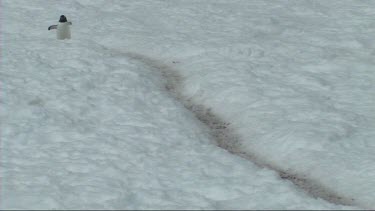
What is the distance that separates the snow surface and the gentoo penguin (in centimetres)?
16

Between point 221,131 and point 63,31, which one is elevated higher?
point 63,31

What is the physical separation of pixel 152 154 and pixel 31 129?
188 centimetres

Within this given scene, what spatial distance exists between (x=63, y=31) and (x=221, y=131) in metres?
5.27

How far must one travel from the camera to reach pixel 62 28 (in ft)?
50.2

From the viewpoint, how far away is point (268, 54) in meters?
15.1

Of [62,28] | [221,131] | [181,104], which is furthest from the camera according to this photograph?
[62,28]

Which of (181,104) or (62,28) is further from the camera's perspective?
(62,28)

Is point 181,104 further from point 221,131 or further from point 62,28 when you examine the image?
point 62,28

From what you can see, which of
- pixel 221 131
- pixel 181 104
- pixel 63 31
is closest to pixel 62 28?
pixel 63 31

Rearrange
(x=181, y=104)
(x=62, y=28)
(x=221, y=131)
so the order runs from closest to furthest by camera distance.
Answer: (x=221, y=131)
(x=181, y=104)
(x=62, y=28)

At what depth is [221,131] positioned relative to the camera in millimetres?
11477

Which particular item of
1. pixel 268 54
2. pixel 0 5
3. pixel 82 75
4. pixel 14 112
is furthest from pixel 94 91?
pixel 0 5

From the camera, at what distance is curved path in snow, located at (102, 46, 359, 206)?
973 cm

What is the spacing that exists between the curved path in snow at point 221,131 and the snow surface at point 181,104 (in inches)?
3.6
